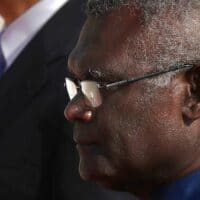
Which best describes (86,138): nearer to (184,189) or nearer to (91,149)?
(91,149)

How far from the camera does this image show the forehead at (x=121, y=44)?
76.7 inches

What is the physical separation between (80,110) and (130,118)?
5.2 inches

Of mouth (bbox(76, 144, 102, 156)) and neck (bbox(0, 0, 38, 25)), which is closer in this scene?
mouth (bbox(76, 144, 102, 156))

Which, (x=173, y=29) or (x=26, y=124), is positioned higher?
(x=173, y=29)

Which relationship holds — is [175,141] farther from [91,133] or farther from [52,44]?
[52,44]

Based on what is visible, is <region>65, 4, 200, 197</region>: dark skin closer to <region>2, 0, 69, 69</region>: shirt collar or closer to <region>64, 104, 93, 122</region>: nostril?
<region>64, 104, 93, 122</region>: nostril

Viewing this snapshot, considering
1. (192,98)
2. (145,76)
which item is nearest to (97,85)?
(145,76)

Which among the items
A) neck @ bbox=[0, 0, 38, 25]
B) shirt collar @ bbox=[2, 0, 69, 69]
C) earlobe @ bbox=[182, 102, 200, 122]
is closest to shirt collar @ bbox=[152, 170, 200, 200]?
earlobe @ bbox=[182, 102, 200, 122]

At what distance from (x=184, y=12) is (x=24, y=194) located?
112 centimetres

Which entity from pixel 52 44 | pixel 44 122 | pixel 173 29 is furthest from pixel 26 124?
pixel 173 29

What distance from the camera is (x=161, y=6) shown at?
197 centimetres

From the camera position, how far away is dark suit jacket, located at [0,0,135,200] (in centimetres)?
280

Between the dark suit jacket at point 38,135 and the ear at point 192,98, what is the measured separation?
880 millimetres

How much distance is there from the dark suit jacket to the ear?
2.89ft
